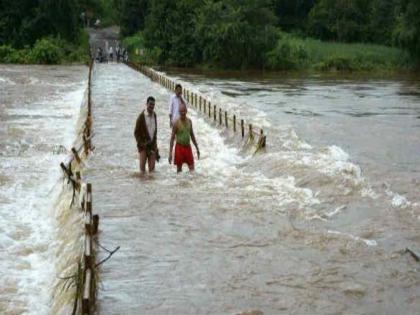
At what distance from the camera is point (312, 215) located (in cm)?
1127

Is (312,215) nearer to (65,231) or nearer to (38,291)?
(65,231)

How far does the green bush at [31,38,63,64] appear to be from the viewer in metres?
64.8

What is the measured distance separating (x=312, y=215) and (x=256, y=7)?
2071 inches

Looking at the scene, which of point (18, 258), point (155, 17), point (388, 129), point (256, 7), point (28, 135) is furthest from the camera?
point (155, 17)

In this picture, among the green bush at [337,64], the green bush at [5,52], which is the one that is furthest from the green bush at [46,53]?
the green bush at [337,64]

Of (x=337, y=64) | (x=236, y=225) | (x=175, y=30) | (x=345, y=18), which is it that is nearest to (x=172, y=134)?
(x=236, y=225)

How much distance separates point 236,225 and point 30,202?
4582mm

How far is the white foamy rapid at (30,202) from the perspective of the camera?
28.0 feet

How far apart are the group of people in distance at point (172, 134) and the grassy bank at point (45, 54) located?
176 feet

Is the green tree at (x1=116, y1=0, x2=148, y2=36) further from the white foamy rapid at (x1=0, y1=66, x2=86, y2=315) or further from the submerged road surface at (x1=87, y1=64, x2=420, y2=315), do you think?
the submerged road surface at (x1=87, y1=64, x2=420, y2=315)

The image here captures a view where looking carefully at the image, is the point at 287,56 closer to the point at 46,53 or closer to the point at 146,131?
the point at 46,53

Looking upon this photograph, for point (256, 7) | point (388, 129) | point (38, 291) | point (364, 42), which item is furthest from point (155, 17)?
point (38, 291)

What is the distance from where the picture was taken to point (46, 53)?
64812 millimetres

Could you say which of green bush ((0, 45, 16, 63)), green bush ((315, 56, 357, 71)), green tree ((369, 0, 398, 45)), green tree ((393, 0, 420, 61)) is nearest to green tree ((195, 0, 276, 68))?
green bush ((315, 56, 357, 71))
